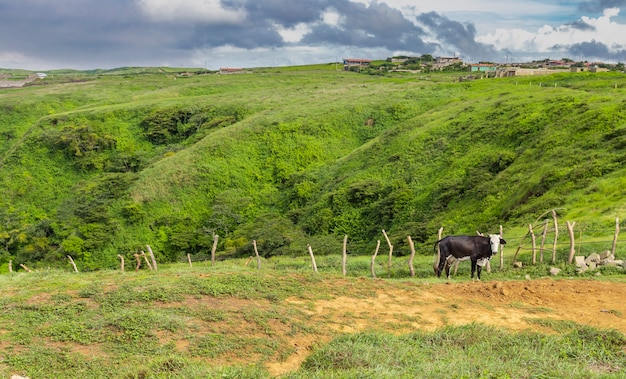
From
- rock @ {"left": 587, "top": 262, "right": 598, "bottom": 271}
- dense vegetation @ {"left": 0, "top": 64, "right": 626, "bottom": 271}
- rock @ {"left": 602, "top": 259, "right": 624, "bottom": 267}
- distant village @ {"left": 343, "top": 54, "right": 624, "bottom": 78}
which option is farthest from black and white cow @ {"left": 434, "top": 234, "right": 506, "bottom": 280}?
distant village @ {"left": 343, "top": 54, "right": 624, "bottom": 78}

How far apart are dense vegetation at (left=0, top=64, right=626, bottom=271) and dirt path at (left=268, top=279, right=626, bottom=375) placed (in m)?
5.01

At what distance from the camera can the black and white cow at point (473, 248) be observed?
50.3ft

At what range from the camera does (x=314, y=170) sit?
142 feet

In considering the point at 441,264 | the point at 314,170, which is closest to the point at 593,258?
the point at 441,264

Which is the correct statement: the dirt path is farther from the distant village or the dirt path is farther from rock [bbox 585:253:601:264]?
the distant village

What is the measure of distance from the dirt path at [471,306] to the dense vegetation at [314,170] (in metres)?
5.01

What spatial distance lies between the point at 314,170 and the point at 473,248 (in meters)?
28.4

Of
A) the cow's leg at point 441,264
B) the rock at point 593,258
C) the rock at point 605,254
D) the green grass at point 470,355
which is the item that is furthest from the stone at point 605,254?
the green grass at point 470,355

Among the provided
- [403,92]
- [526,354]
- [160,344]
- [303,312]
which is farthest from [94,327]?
[403,92]

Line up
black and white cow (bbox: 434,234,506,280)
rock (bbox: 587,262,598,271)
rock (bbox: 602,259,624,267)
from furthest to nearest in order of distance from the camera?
black and white cow (bbox: 434,234,506,280) → rock (bbox: 587,262,598,271) → rock (bbox: 602,259,624,267)

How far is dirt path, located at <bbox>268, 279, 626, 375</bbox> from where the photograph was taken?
445 inches

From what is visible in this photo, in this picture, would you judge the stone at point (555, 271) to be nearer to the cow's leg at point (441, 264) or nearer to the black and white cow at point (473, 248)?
the black and white cow at point (473, 248)

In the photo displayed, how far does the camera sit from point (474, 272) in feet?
53.0

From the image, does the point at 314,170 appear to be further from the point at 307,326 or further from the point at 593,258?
the point at 307,326
